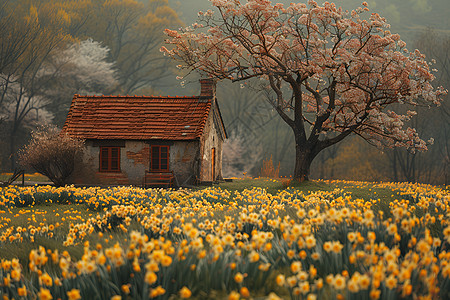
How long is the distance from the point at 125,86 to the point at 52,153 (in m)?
28.2

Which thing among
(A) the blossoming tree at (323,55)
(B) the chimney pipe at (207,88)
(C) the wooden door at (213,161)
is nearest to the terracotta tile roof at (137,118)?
(B) the chimney pipe at (207,88)

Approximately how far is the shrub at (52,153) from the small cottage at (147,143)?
0.74 metres

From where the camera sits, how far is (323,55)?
18.5m

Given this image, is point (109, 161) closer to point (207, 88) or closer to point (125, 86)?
point (207, 88)

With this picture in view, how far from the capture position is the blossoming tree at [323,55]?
1828 centimetres

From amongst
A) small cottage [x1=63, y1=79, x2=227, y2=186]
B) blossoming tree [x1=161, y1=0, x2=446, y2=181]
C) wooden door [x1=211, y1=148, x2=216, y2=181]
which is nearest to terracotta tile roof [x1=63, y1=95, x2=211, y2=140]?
small cottage [x1=63, y1=79, x2=227, y2=186]

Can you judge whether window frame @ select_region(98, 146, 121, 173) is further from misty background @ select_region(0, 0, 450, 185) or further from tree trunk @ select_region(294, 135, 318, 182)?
misty background @ select_region(0, 0, 450, 185)

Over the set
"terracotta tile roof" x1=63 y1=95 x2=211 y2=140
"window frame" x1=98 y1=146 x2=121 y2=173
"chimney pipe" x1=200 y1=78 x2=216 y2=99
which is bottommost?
"window frame" x1=98 y1=146 x2=121 y2=173

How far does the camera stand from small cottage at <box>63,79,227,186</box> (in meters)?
22.7

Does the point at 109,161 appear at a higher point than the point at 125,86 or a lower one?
lower

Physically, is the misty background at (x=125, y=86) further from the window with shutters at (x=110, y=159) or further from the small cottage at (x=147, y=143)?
the window with shutters at (x=110, y=159)

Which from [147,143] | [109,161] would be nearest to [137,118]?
[147,143]

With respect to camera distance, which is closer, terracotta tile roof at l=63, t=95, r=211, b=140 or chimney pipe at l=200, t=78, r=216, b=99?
terracotta tile roof at l=63, t=95, r=211, b=140

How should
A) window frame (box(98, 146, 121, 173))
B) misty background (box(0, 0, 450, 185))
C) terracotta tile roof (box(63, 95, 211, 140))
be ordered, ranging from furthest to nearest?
misty background (box(0, 0, 450, 185))
window frame (box(98, 146, 121, 173))
terracotta tile roof (box(63, 95, 211, 140))
